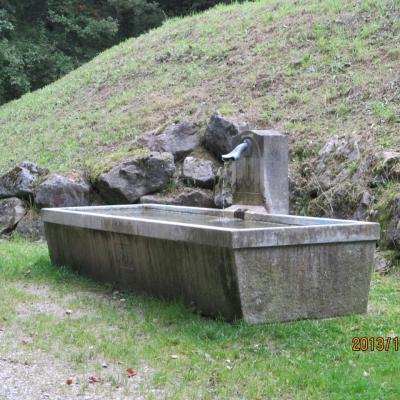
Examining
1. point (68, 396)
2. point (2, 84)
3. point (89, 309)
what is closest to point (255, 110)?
point (89, 309)

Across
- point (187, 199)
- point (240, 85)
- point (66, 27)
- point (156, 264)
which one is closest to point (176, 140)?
point (187, 199)

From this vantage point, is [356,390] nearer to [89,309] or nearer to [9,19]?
[89,309]

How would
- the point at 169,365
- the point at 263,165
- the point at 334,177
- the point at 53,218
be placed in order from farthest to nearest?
the point at 334,177, the point at 53,218, the point at 263,165, the point at 169,365

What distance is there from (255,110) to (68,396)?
962 centimetres

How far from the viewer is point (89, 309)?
7.61 meters

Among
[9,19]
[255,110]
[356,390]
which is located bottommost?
[356,390]

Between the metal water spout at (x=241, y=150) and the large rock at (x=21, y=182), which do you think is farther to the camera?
the large rock at (x=21, y=182)

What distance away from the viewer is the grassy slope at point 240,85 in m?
13.1

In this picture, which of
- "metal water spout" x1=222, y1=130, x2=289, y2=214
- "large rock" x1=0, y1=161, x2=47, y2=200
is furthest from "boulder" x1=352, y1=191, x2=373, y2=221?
"large rock" x1=0, y1=161, x2=47, y2=200

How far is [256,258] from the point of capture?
644 centimetres

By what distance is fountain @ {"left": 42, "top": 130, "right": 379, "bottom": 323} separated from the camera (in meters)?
6.45

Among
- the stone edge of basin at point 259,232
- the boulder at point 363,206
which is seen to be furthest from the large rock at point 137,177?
the stone edge of basin at point 259,232

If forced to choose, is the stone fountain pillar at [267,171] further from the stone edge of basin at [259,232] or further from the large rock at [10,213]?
the large rock at [10,213]
